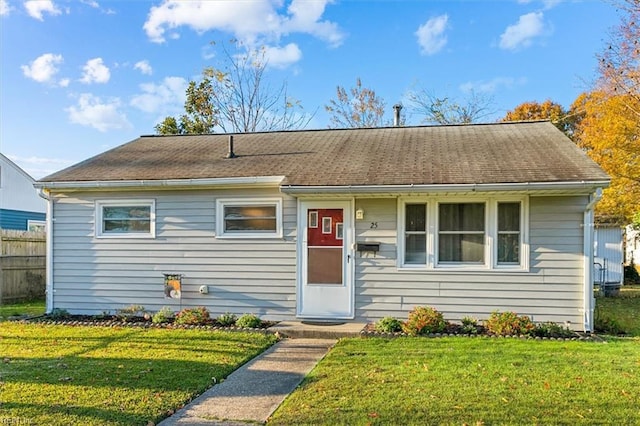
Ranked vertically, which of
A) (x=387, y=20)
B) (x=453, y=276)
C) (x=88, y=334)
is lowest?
(x=88, y=334)

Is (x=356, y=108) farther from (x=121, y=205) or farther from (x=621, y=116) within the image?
(x=121, y=205)

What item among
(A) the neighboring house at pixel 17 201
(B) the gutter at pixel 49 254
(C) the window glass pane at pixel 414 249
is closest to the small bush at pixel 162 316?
(B) the gutter at pixel 49 254

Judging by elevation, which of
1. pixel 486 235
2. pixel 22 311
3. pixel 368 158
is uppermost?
pixel 368 158

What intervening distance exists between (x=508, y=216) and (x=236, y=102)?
18234mm

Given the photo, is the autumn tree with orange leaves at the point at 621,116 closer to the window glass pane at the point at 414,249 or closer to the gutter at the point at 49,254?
the window glass pane at the point at 414,249

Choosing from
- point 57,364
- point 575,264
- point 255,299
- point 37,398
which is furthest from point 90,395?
point 575,264

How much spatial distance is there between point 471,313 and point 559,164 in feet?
9.17

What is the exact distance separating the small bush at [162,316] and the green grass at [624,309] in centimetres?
761

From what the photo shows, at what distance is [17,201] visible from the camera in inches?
806

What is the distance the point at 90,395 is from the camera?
415cm

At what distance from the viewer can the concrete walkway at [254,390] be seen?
3.76 metres

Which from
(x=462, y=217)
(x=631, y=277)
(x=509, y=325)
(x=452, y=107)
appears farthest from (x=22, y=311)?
(x=452, y=107)

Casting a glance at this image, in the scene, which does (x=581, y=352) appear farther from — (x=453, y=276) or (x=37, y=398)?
(x=37, y=398)

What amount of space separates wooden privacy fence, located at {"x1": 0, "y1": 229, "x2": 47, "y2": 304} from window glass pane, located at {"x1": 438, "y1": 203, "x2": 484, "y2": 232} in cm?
1077
